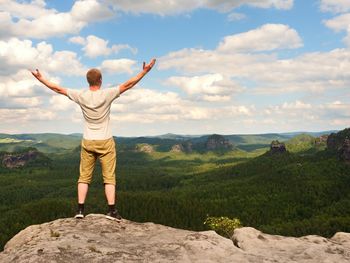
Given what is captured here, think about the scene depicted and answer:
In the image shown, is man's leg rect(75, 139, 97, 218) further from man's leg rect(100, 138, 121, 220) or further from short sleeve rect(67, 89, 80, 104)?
short sleeve rect(67, 89, 80, 104)

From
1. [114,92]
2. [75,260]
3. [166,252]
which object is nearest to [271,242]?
[166,252]

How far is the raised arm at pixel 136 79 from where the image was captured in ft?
49.8

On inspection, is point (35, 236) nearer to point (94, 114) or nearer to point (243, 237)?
point (94, 114)

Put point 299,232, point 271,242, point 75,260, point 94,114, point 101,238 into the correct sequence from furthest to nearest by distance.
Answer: point 299,232, point 94,114, point 271,242, point 101,238, point 75,260

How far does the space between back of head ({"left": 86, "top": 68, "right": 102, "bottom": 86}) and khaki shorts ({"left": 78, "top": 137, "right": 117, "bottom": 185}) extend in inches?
91.3

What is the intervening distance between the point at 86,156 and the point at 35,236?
3773 millimetres

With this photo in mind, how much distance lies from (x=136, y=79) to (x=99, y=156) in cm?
356

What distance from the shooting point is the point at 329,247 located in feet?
46.0

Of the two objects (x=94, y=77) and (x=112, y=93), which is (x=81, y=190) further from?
(x=94, y=77)

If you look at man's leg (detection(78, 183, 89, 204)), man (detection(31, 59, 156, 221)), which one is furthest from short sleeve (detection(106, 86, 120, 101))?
man's leg (detection(78, 183, 89, 204))

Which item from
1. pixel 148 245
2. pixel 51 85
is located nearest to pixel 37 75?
pixel 51 85

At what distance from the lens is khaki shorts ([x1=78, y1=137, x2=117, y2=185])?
15.6 meters

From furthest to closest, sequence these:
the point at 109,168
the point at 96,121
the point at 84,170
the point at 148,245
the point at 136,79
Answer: the point at 84,170, the point at 109,168, the point at 96,121, the point at 136,79, the point at 148,245

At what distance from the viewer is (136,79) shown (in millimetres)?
15156
